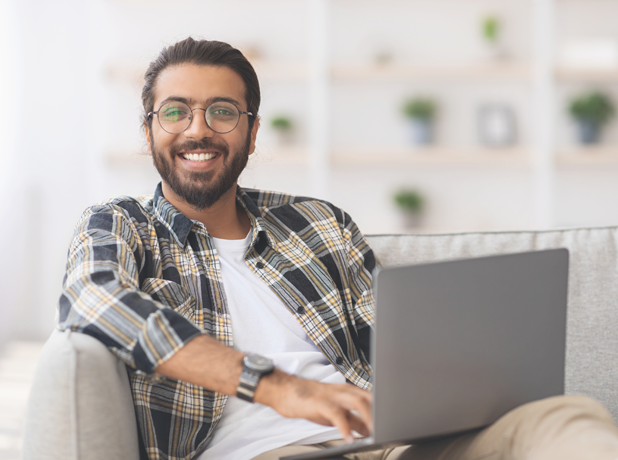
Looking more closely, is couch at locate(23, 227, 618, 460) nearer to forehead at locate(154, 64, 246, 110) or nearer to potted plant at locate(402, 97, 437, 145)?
forehead at locate(154, 64, 246, 110)

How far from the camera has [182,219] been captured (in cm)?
130

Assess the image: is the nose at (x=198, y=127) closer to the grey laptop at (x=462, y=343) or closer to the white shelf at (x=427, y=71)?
the grey laptop at (x=462, y=343)

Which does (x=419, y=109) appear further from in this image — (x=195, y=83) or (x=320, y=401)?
(x=320, y=401)

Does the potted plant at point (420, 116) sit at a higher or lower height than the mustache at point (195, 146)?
higher

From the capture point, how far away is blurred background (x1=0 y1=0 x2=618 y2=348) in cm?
366

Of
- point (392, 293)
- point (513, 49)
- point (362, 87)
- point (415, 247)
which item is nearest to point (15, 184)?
point (362, 87)

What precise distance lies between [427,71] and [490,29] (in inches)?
18.3

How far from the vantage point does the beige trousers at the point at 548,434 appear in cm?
83

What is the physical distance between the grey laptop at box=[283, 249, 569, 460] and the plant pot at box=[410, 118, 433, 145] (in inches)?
112

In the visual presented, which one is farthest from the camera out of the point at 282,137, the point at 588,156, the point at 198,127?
the point at 282,137

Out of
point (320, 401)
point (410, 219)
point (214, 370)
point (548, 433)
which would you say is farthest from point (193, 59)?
point (410, 219)

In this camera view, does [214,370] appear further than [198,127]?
No

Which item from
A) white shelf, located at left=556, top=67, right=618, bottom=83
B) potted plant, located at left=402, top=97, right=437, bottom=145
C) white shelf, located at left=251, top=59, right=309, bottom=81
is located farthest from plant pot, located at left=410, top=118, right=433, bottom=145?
white shelf, located at left=556, top=67, right=618, bottom=83

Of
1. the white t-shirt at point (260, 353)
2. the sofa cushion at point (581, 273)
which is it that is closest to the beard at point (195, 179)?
the white t-shirt at point (260, 353)
